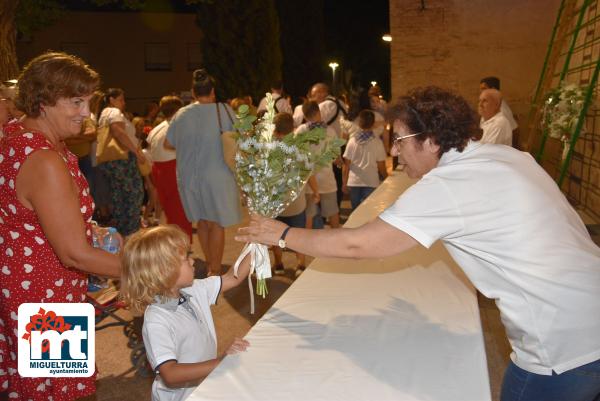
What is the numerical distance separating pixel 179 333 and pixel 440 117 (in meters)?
Answer: 1.31

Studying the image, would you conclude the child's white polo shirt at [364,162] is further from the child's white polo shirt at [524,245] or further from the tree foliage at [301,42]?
the tree foliage at [301,42]

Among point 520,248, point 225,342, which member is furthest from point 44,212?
point 225,342

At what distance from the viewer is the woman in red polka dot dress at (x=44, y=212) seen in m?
2.31

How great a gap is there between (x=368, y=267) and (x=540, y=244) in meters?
1.48

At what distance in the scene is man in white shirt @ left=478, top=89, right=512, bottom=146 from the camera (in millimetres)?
6414

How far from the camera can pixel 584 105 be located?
689 cm

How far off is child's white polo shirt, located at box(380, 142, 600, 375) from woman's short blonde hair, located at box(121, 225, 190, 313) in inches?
36.5

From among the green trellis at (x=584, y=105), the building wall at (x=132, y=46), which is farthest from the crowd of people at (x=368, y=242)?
the building wall at (x=132, y=46)

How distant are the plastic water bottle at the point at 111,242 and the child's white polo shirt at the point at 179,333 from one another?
714mm

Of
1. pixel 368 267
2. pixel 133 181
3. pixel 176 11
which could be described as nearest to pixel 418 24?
pixel 133 181

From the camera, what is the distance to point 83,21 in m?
31.7

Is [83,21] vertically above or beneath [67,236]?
above

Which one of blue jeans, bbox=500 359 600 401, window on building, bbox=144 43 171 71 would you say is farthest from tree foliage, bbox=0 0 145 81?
window on building, bbox=144 43 171 71

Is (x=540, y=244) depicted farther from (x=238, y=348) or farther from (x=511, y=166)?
(x=238, y=348)
